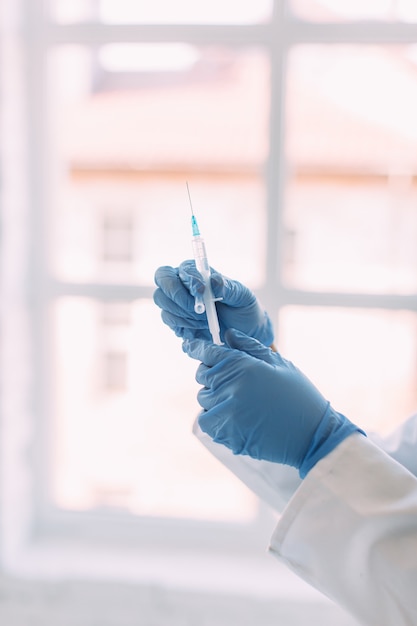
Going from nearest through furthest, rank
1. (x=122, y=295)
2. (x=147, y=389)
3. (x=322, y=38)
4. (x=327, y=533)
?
(x=327, y=533)
(x=322, y=38)
(x=122, y=295)
(x=147, y=389)

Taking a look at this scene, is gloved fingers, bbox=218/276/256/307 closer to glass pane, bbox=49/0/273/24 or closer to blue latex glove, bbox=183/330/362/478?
blue latex glove, bbox=183/330/362/478

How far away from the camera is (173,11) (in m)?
1.53

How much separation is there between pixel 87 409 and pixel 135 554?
15.8 inches

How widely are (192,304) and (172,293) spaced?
0.12 feet

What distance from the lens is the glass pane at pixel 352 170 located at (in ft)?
4.91

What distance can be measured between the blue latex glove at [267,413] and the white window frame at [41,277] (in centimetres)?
62

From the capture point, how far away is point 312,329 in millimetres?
1613

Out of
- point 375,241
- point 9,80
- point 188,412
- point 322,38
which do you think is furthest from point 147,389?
point 322,38

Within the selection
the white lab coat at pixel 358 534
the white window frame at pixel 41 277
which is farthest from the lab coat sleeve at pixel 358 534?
the white window frame at pixel 41 277

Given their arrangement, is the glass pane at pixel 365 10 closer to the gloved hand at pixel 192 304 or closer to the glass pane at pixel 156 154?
the glass pane at pixel 156 154

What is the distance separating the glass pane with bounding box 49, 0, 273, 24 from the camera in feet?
4.89

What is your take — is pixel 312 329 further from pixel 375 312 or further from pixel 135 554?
pixel 135 554

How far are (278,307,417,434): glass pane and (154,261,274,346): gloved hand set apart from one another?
476 millimetres

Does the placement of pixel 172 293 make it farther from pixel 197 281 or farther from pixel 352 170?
pixel 352 170
